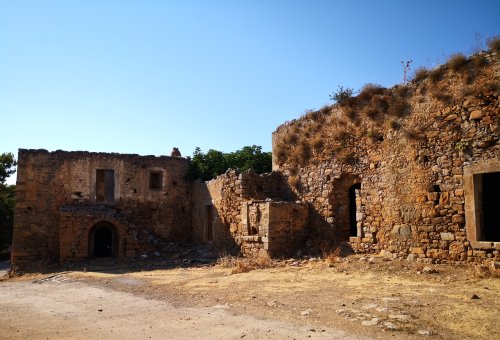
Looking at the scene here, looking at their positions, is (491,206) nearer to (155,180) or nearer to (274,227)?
(274,227)

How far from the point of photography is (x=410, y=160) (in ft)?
34.8

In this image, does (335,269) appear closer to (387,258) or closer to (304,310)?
(387,258)

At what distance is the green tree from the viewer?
26.2 metres

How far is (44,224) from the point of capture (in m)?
17.3

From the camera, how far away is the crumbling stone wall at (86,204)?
16.7 metres

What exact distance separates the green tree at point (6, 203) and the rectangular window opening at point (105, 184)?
452 inches

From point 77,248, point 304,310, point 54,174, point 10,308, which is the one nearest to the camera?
point 304,310

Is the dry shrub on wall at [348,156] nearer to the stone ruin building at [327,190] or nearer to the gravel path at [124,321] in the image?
the stone ruin building at [327,190]

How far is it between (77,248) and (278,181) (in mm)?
8306

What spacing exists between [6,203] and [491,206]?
27.0 m

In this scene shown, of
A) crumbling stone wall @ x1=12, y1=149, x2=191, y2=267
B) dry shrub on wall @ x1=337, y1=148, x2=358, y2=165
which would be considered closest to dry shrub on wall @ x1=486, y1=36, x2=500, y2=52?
dry shrub on wall @ x1=337, y1=148, x2=358, y2=165

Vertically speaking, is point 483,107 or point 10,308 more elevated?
point 483,107

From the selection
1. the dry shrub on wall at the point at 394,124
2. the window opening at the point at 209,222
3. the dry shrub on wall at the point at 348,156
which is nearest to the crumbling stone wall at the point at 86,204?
the window opening at the point at 209,222

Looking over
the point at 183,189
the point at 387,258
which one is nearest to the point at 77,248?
the point at 183,189
